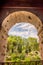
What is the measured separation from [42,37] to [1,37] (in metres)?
1.34

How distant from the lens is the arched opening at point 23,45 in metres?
11.3

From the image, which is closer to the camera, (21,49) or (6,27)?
(6,27)

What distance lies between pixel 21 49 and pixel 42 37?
6.91 m

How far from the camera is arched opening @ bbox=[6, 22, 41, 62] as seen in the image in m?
11.3

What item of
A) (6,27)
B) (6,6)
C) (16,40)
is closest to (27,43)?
(16,40)

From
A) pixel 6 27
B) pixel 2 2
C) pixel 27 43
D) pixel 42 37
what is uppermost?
pixel 27 43

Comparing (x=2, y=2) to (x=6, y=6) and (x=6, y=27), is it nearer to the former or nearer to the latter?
(x=6, y=6)

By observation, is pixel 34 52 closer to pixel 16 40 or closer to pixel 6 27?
pixel 16 40

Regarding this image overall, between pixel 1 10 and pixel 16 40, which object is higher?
pixel 16 40

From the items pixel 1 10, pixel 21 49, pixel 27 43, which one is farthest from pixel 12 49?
pixel 1 10

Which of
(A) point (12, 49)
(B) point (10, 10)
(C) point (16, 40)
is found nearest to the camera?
(B) point (10, 10)

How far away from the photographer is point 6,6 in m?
5.69

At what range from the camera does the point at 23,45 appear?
13.6m

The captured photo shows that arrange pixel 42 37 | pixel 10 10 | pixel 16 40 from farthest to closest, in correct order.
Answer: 1. pixel 16 40
2. pixel 42 37
3. pixel 10 10
